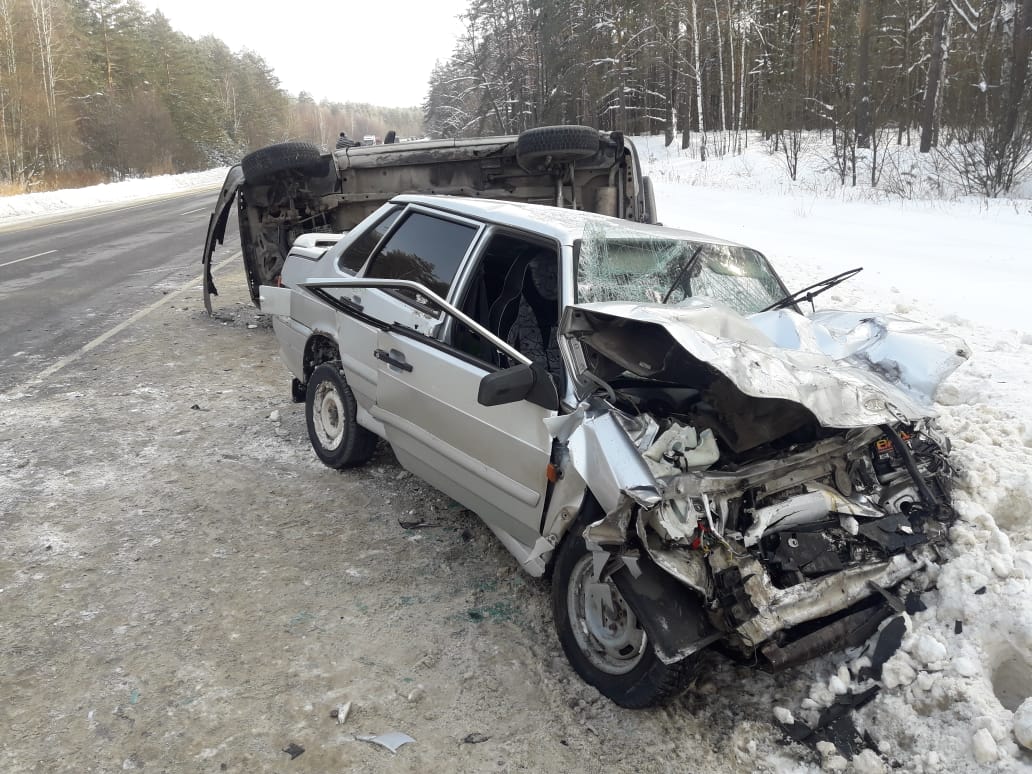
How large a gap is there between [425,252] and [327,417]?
1423mm

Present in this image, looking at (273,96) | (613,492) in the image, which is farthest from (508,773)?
(273,96)

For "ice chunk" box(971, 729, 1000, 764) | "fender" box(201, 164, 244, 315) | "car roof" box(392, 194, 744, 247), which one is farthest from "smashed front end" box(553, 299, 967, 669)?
"fender" box(201, 164, 244, 315)

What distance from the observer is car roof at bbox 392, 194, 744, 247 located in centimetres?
362

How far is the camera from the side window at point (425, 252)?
3861mm

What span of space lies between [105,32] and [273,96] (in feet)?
115

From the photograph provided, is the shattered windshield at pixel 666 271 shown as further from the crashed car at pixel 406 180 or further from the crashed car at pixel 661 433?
the crashed car at pixel 406 180

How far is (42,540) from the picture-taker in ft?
12.9

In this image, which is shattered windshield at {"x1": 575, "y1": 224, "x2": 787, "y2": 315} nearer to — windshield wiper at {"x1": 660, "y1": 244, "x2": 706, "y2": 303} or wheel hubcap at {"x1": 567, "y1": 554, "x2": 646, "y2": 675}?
windshield wiper at {"x1": 660, "y1": 244, "x2": 706, "y2": 303}

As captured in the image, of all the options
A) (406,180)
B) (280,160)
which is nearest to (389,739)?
(280,160)

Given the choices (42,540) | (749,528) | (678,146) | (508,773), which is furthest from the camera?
(678,146)

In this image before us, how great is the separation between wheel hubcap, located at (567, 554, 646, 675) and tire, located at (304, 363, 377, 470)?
6.79 feet

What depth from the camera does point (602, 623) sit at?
115 inches

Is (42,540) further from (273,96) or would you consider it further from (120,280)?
(273,96)

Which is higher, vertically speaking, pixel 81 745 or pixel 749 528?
pixel 749 528
